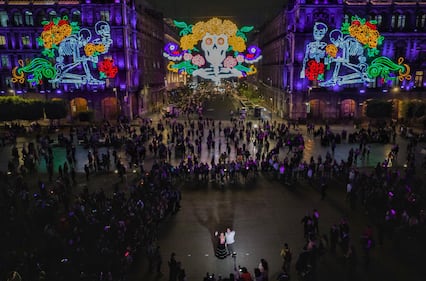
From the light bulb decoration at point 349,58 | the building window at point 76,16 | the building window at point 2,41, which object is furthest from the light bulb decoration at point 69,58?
the light bulb decoration at point 349,58

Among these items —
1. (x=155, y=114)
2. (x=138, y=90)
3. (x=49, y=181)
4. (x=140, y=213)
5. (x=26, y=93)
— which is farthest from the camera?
(x=155, y=114)

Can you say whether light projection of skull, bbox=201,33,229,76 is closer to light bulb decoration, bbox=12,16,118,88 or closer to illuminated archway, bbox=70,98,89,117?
light bulb decoration, bbox=12,16,118,88

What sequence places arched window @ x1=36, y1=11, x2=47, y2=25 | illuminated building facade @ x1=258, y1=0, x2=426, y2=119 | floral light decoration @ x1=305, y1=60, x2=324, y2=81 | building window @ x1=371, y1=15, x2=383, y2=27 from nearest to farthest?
illuminated building facade @ x1=258, y1=0, x2=426, y2=119, floral light decoration @ x1=305, y1=60, x2=324, y2=81, building window @ x1=371, y1=15, x2=383, y2=27, arched window @ x1=36, y1=11, x2=47, y2=25

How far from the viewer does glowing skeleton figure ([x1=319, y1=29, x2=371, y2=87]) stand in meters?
46.9

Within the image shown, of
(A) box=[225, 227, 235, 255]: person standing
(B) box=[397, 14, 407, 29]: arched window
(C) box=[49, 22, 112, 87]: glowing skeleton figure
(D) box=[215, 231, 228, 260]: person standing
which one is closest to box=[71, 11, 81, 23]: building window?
(C) box=[49, 22, 112, 87]: glowing skeleton figure

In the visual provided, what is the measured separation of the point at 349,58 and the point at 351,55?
554 mm

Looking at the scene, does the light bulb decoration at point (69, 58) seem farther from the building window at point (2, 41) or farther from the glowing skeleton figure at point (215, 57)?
the glowing skeleton figure at point (215, 57)

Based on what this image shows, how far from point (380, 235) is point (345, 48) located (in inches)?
1437

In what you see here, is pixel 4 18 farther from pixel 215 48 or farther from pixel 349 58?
pixel 349 58

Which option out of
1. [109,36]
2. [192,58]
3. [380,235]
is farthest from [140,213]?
[109,36]

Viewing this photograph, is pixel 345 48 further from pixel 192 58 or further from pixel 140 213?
pixel 140 213

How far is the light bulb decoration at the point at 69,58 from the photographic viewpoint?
47438mm

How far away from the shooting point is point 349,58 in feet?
158

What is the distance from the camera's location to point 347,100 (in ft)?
170
